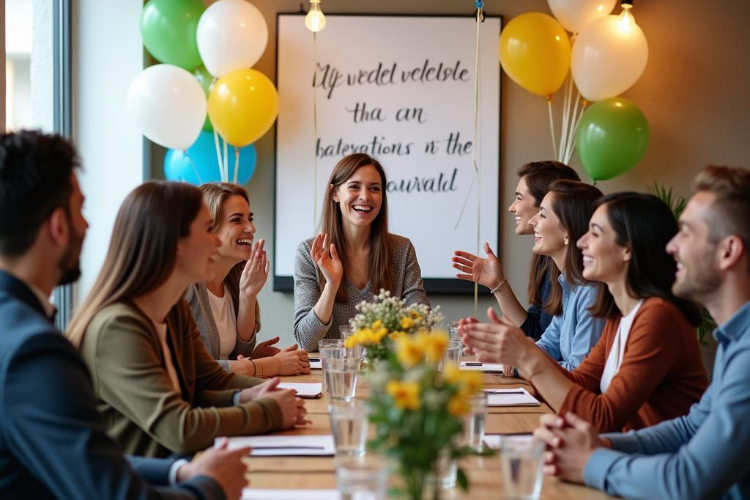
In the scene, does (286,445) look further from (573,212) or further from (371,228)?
(371,228)

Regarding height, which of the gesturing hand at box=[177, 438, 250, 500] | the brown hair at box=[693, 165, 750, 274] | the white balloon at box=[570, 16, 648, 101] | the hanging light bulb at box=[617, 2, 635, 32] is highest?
the hanging light bulb at box=[617, 2, 635, 32]

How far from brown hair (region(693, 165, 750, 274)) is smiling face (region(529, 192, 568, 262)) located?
1.31 m

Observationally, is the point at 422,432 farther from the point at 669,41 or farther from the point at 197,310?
the point at 669,41

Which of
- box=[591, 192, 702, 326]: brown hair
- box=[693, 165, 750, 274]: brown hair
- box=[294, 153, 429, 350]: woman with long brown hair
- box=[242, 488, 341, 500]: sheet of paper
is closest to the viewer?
box=[242, 488, 341, 500]: sheet of paper

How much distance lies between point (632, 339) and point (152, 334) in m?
1.21

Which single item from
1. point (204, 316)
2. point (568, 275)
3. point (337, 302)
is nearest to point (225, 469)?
point (204, 316)

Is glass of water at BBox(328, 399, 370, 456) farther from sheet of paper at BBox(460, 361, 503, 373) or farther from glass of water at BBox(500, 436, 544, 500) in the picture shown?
sheet of paper at BBox(460, 361, 503, 373)

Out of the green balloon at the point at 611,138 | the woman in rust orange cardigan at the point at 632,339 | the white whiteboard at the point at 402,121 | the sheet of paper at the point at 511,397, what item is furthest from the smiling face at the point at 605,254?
the white whiteboard at the point at 402,121

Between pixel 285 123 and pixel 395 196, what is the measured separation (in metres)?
0.76

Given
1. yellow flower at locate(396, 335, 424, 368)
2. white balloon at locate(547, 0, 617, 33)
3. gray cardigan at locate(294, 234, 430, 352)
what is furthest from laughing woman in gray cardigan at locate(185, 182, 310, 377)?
white balloon at locate(547, 0, 617, 33)

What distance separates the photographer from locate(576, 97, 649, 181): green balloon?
4410 millimetres

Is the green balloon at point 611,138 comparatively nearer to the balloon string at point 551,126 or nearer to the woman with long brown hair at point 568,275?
the balloon string at point 551,126

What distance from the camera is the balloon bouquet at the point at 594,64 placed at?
4336mm

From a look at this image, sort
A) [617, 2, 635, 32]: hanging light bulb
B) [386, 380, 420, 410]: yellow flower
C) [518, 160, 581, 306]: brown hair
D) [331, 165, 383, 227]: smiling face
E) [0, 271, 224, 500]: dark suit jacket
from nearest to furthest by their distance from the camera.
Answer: [386, 380, 420, 410]: yellow flower, [0, 271, 224, 500]: dark suit jacket, [518, 160, 581, 306]: brown hair, [331, 165, 383, 227]: smiling face, [617, 2, 635, 32]: hanging light bulb
